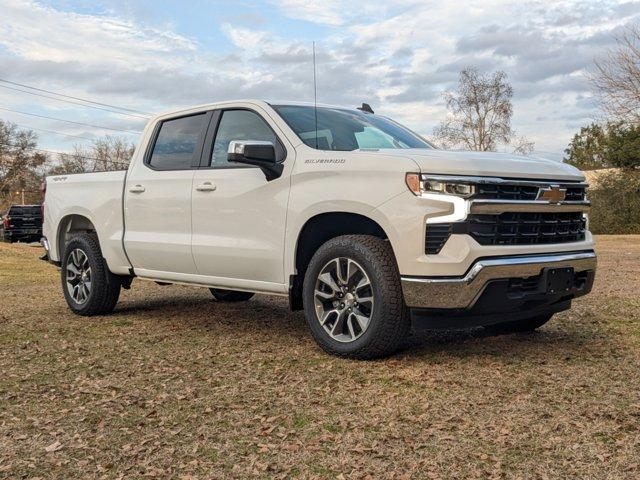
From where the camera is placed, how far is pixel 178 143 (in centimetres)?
648

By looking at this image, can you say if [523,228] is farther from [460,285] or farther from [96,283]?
[96,283]

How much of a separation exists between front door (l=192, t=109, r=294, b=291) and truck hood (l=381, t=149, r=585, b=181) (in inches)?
41.4

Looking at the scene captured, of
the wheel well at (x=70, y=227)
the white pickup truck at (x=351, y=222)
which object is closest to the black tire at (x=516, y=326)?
the white pickup truck at (x=351, y=222)

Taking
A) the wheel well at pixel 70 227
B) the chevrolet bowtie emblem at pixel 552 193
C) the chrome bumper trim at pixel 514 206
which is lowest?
the wheel well at pixel 70 227

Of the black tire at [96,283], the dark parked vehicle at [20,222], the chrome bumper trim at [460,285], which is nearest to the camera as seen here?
the chrome bumper trim at [460,285]

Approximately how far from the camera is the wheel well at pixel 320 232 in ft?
16.5

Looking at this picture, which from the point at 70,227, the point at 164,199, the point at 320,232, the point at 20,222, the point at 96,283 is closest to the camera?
the point at 320,232

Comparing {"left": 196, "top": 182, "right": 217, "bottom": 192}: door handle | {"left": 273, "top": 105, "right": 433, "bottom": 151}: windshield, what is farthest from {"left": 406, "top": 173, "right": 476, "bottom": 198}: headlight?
{"left": 196, "top": 182, "right": 217, "bottom": 192}: door handle

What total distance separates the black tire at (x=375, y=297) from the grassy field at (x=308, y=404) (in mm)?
123

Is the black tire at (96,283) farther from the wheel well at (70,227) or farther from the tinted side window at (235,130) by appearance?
the tinted side window at (235,130)

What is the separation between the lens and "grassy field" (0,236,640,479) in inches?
125

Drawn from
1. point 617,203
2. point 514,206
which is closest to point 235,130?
point 514,206

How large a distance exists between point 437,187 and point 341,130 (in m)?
1.47

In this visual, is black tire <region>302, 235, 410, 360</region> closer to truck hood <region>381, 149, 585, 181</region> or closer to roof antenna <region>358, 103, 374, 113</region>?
truck hood <region>381, 149, 585, 181</region>
